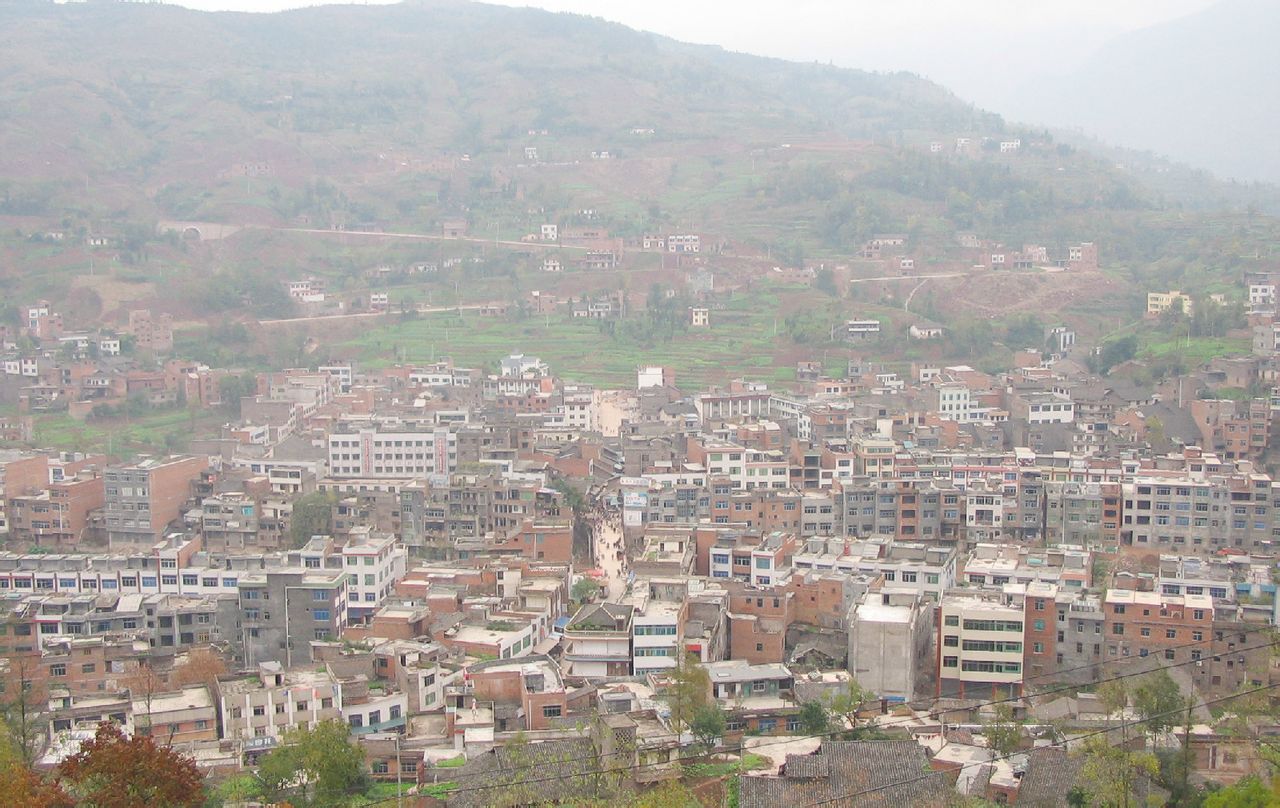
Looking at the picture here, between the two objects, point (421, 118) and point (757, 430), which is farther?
point (421, 118)

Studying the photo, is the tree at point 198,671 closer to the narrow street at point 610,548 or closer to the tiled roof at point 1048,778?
the narrow street at point 610,548

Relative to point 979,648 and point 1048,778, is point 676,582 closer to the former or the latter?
point 979,648

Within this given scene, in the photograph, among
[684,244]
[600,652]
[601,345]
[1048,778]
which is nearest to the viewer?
[1048,778]

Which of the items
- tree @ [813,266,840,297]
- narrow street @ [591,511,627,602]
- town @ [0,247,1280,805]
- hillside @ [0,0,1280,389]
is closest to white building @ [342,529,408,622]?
town @ [0,247,1280,805]

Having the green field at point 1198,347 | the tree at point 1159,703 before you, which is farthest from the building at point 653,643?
the green field at point 1198,347

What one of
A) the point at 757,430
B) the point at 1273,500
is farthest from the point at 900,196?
the point at 1273,500

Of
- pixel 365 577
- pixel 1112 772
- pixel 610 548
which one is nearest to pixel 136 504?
pixel 365 577

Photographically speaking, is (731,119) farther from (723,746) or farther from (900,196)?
(723,746)
